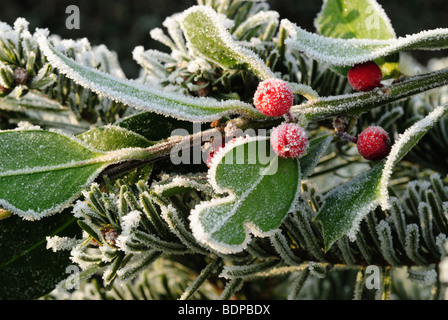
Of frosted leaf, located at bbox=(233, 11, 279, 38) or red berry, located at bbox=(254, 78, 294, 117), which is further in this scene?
frosted leaf, located at bbox=(233, 11, 279, 38)

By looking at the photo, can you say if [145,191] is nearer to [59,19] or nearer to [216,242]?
[216,242]

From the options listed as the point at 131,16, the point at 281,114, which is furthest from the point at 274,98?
the point at 131,16

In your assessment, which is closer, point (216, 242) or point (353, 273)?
point (216, 242)

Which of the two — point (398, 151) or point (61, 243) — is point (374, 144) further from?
point (61, 243)

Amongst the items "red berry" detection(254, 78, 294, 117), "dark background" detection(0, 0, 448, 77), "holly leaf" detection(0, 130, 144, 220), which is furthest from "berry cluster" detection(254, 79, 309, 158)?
"dark background" detection(0, 0, 448, 77)

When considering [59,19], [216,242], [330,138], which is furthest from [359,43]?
[59,19]

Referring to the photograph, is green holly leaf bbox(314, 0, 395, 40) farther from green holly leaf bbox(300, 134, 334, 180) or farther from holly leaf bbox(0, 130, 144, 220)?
holly leaf bbox(0, 130, 144, 220)

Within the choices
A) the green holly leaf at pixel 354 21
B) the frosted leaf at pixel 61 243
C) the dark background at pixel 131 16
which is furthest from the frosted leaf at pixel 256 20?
the dark background at pixel 131 16
